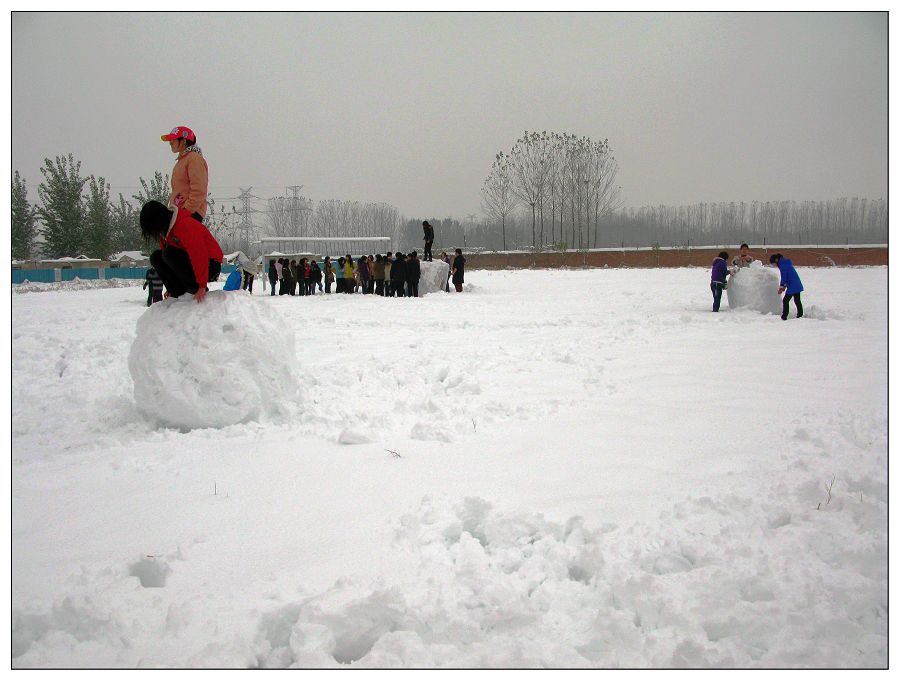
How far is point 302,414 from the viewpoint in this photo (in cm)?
415

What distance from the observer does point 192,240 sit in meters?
3.80

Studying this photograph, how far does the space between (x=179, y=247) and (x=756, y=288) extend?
1053cm

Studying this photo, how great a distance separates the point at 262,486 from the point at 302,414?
1210 millimetres

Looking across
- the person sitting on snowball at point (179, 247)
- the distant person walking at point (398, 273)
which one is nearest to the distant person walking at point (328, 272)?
the distant person walking at point (398, 273)

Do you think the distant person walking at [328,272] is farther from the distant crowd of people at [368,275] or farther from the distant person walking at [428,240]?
the distant person walking at [428,240]

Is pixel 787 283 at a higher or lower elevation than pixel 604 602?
higher

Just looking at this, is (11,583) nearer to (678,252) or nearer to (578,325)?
(578,325)

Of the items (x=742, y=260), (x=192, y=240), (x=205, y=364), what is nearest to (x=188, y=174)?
(x=192, y=240)

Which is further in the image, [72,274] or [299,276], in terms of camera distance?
[72,274]

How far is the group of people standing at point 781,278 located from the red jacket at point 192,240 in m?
9.33

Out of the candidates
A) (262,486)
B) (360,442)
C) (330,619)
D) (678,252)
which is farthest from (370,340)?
(678,252)

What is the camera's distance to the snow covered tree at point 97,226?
110 feet

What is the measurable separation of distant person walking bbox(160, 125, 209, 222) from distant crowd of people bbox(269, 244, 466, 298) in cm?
1263

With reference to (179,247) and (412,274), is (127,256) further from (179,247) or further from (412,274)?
(179,247)
